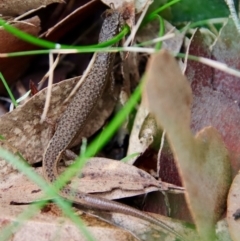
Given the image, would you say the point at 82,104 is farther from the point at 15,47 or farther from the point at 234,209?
the point at 234,209

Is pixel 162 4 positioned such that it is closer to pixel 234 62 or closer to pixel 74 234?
pixel 234 62

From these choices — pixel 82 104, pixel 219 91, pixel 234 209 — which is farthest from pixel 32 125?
pixel 234 209

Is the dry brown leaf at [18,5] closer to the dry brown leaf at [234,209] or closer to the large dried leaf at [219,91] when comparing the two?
the large dried leaf at [219,91]

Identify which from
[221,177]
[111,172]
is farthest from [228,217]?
[111,172]

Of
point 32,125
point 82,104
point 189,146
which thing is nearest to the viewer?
point 189,146

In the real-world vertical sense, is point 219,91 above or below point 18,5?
below

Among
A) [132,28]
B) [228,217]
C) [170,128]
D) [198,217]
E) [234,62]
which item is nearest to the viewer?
[170,128]

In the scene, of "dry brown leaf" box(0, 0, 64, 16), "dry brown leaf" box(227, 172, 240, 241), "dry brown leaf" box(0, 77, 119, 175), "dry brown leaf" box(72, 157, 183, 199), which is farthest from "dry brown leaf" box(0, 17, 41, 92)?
"dry brown leaf" box(227, 172, 240, 241)
